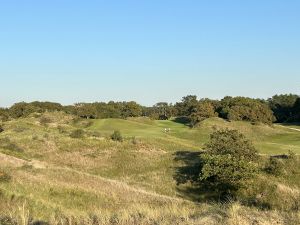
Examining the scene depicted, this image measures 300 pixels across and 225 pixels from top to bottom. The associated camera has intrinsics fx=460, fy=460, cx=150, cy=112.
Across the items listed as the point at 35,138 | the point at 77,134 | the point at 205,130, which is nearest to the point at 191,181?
the point at 77,134

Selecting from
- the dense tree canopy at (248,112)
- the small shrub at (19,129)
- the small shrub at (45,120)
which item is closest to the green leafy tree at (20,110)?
the small shrub at (45,120)

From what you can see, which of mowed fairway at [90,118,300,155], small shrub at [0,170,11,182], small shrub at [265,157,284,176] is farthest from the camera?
mowed fairway at [90,118,300,155]

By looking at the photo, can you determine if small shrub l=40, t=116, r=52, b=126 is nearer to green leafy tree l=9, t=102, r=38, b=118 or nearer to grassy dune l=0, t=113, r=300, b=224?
grassy dune l=0, t=113, r=300, b=224

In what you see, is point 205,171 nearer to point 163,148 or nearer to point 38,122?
point 163,148

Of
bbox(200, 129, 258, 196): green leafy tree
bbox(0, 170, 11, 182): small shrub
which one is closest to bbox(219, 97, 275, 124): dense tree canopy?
bbox(200, 129, 258, 196): green leafy tree

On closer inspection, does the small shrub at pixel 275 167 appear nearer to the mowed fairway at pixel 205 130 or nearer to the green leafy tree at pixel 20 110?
the mowed fairway at pixel 205 130

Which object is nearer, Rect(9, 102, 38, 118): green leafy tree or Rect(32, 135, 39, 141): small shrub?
Rect(32, 135, 39, 141): small shrub

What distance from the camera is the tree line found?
80125 millimetres

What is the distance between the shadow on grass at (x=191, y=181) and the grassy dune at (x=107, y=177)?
374mm

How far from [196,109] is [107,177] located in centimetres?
5094

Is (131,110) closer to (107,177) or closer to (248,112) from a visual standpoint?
(248,112)

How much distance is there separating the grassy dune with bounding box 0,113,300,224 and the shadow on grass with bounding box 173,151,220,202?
374mm

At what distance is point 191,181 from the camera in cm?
3409

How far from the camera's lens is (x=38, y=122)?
254ft
